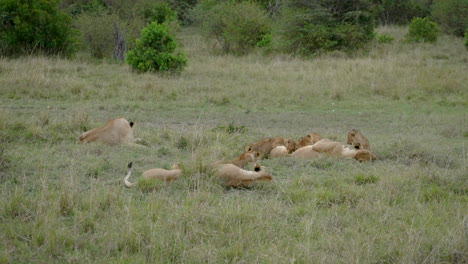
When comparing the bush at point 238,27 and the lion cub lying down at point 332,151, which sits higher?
the lion cub lying down at point 332,151

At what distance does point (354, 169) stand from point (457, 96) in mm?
7728

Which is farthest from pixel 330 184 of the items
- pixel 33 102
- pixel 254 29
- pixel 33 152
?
pixel 254 29

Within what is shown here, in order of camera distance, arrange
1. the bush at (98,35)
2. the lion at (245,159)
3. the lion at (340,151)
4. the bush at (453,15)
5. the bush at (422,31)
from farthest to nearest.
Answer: the bush at (453,15), the bush at (422,31), the bush at (98,35), the lion at (340,151), the lion at (245,159)

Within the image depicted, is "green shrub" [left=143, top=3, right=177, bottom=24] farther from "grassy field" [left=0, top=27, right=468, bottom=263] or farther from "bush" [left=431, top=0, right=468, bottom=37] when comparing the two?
"bush" [left=431, top=0, right=468, bottom=37]

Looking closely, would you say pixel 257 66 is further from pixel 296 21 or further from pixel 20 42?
pixel 20 42

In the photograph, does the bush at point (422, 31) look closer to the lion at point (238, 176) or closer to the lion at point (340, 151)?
the lion at point (340, 151)

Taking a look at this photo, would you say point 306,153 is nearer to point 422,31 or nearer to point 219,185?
point 219,185

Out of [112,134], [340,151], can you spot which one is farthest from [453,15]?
[112,134]

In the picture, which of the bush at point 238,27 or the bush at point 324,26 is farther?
the bush at point 238,27

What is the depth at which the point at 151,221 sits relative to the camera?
418 cm

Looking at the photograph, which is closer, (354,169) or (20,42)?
(354,169)

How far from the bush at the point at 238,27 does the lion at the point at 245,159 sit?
1568 cm

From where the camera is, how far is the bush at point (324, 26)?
1969cm

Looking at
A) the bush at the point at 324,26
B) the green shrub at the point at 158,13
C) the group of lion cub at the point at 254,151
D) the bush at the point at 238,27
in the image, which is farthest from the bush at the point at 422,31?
the group of lion cub at the point at 254,151
